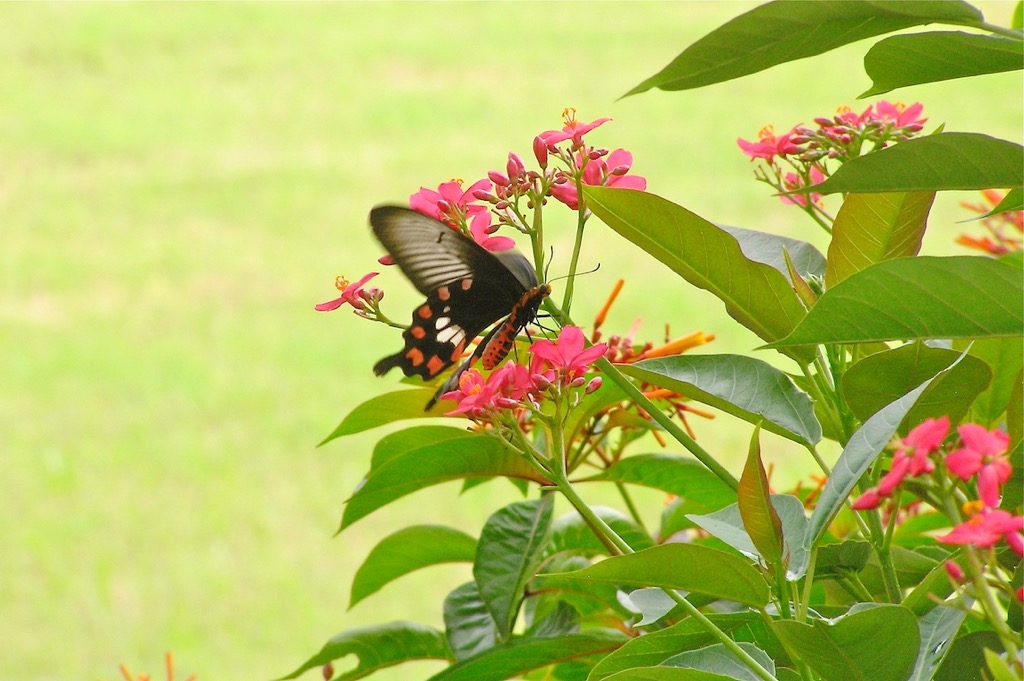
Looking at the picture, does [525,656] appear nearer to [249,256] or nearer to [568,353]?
[568,353]

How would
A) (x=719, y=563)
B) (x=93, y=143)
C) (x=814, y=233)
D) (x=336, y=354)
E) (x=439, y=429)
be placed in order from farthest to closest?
(x=93, y=143)
(x=814, y=233)
(x=336, y=354)
(x=439, y=429)
(x=719, y=563)

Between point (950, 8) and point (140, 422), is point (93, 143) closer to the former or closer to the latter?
point (140, 422)

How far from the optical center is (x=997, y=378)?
63 centimetres

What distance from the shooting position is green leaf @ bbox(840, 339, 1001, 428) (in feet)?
1.58

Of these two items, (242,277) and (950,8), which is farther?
(242,277)

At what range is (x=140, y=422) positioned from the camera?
310 centimetres

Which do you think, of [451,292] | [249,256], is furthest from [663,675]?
[249,256]

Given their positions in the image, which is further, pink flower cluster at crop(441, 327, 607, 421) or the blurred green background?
the blurred green background

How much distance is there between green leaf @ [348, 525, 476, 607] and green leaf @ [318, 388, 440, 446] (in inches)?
3.3

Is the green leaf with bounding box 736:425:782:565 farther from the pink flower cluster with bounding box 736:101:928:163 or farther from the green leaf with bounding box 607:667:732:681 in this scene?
the pink flower cluster with bounding box 736:101:928:163

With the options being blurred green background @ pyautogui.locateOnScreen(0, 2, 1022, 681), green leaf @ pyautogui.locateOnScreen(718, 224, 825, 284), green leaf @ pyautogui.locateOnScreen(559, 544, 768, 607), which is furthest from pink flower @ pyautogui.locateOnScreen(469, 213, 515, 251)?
blurred green background @ pyautogui.locateOnScreen(0, 2, 1022, 681)

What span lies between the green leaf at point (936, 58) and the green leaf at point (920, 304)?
0.30 ft

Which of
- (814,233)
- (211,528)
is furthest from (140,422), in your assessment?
(814,233)

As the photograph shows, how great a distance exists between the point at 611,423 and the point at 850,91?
4.44m
